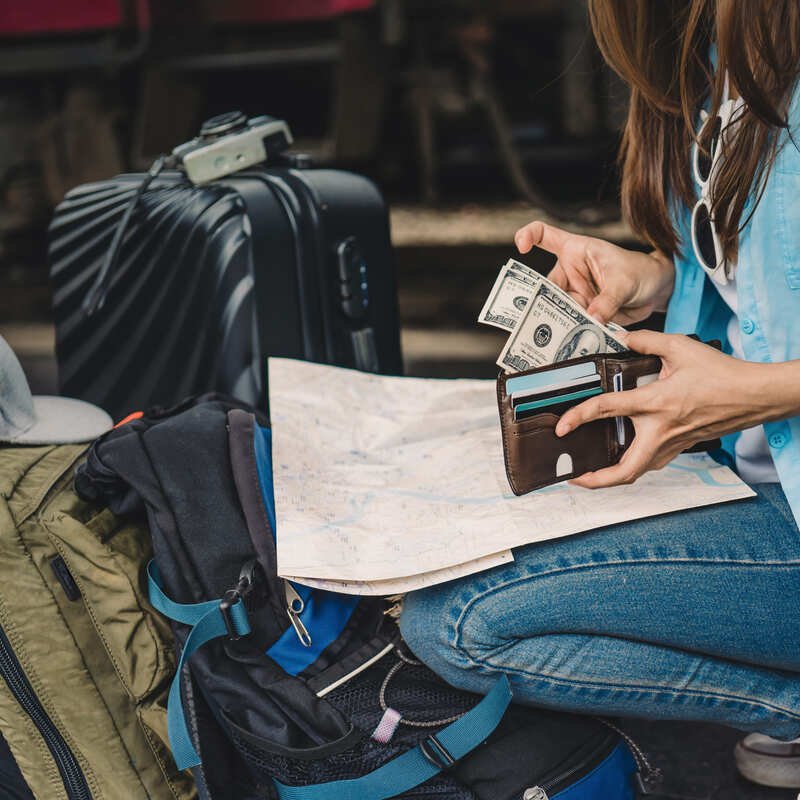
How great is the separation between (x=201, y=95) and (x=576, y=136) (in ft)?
6.78

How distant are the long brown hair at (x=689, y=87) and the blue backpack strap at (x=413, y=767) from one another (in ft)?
1.97

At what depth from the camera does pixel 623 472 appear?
998 mm

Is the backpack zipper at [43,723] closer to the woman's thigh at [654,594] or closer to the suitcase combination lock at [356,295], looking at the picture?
the woman's thigh at [654,594]

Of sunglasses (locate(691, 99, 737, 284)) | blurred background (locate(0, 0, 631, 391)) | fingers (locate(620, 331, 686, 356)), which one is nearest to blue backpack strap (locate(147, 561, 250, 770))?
fingers (locate(620, 331, 686, 356))

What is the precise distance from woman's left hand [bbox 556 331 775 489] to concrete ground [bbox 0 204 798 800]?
564mm

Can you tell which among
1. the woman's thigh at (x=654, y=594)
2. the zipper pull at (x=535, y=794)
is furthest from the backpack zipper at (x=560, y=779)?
the woman's thigh at (x=654, y=594)

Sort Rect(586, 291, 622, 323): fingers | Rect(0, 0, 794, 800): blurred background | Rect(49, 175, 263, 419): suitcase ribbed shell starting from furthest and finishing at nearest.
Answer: Rect(0, 0, 794, 800): blurred background
Rect(49, 175, 263, 419): suitcase ribbed shell
Rect(586, 291, 622, 323): fingers

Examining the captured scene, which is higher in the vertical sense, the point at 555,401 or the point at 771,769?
the point at 555,401

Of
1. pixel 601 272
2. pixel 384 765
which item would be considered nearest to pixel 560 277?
pixel 601 272

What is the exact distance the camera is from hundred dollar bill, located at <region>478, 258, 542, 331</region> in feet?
3.50

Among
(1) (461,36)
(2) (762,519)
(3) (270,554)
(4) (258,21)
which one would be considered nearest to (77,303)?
(3) (270,554)

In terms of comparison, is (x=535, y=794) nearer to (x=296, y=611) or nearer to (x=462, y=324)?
(x=296, y=611)

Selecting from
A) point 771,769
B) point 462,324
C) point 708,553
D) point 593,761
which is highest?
point 708,553

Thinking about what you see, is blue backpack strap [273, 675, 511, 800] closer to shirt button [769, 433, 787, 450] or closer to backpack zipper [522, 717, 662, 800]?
backpack zipper [522, 717, 662, 800]
